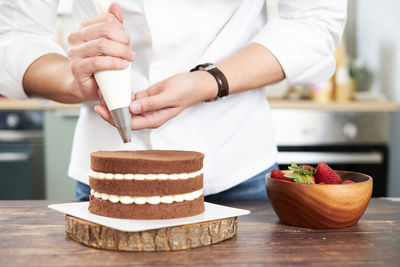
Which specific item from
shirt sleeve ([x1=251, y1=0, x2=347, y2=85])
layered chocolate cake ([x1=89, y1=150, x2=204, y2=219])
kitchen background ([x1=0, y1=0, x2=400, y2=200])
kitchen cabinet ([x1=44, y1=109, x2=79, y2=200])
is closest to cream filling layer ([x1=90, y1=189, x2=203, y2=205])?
layered chocolate cake ([x1=89, y1=150, x2=204, y2=219])

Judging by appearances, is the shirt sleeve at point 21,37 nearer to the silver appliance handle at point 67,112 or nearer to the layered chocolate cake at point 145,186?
the layered chocolate cake at point 145,186

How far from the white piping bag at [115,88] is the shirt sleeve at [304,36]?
354 mm

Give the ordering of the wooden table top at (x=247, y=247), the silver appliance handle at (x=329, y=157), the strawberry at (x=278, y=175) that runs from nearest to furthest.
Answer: the wooden table top at (x=247, y=247) → the strawberry at (x=278, y=175) → the silver appliance handle at (x=329, y=157)

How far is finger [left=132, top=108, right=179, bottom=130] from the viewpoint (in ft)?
2.90

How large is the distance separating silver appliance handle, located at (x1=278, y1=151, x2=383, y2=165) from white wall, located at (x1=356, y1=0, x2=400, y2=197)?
140mm

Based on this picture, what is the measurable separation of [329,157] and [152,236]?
5.75ft

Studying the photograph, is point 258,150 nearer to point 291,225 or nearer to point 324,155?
point 291,225

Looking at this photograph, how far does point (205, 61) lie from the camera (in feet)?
3.44

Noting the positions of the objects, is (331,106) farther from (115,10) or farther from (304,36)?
(115,10)

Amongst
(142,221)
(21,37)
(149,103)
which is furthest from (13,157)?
(142,221)

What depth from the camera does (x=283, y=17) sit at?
43.8 inches

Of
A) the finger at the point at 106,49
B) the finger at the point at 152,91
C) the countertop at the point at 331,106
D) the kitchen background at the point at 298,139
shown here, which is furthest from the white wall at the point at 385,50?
the finger at the point at 106,49

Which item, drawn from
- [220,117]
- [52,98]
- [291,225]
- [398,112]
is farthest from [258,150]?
[398,112]

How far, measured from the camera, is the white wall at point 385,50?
A: 7.94 ft
